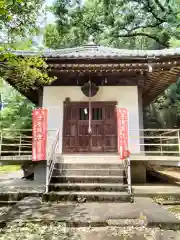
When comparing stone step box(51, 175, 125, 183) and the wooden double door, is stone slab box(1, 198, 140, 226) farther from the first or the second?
the wooden double door

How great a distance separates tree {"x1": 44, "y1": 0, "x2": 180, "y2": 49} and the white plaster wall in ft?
42.3

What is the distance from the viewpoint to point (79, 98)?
8.55m

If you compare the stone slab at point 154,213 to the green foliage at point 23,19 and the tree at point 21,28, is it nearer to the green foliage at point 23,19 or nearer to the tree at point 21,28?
the tree at point 21,28

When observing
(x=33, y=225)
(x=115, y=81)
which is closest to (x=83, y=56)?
(x=115, y=81)

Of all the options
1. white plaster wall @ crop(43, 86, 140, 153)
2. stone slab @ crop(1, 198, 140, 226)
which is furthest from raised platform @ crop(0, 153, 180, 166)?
stone slab @ crop(1, 198, 140, 226)

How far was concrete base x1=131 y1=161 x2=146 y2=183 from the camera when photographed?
7406mm

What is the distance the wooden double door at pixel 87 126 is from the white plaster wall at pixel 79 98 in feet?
0.82

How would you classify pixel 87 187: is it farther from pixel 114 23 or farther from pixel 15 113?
pixel 114 23

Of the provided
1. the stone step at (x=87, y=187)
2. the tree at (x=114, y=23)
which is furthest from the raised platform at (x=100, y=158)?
the tree at (x=114, y=23)

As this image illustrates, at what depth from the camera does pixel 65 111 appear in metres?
8.45

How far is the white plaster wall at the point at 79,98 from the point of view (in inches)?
327

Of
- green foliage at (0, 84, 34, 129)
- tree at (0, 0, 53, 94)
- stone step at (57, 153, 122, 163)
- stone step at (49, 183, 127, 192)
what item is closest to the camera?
tree at (0, 0, 53, 94)

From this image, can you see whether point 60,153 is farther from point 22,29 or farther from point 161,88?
point 161,88

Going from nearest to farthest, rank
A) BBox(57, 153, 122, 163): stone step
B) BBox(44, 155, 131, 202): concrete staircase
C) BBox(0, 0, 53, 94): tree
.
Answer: BBox(0, 0, 53, 94): tree, BBox(44, 155, 131, 202): concrete staircase, BBox(57, 153, 122, 163): stone step
